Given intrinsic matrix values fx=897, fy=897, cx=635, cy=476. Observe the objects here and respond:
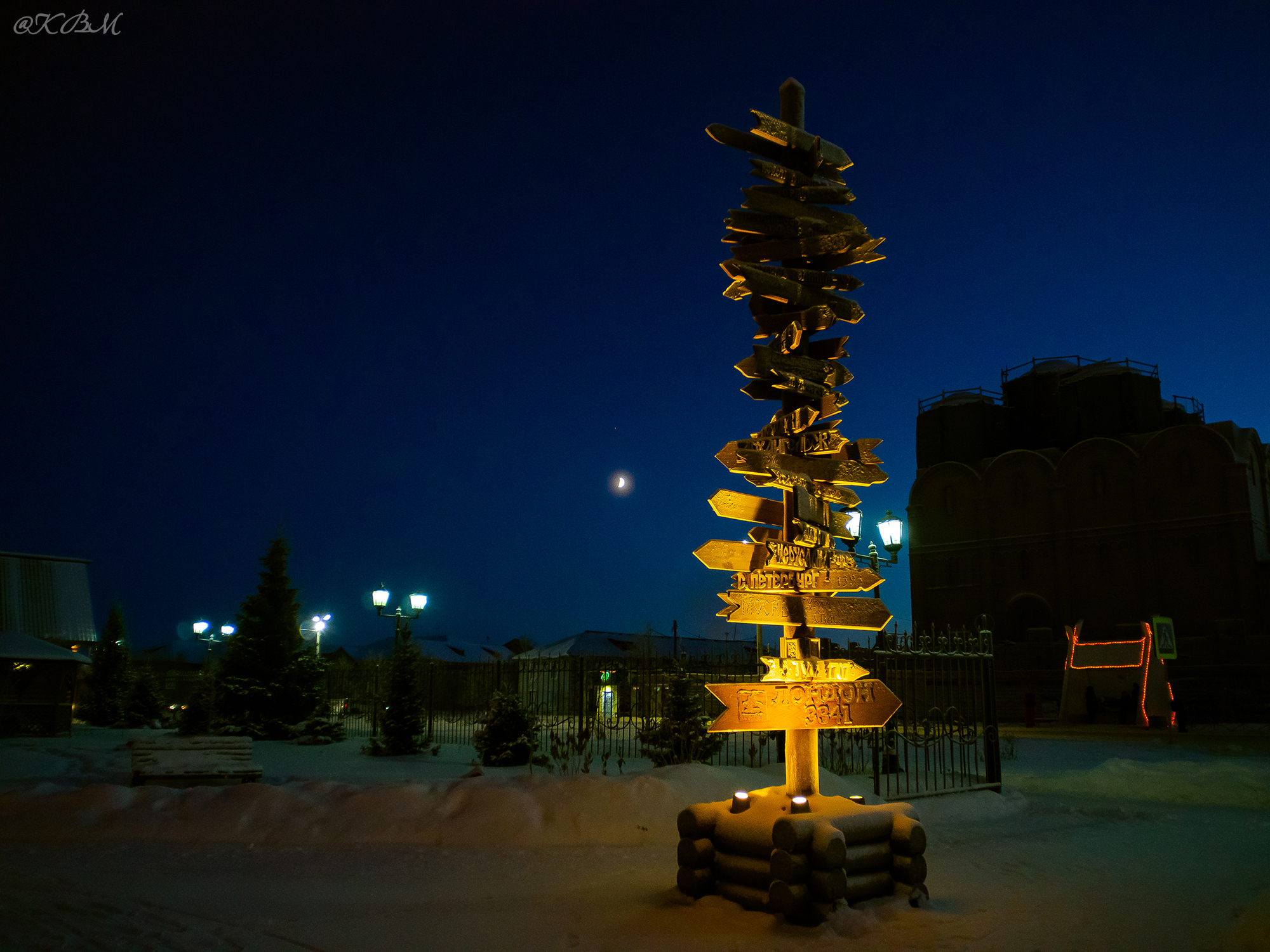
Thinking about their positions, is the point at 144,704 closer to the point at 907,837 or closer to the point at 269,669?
the point at 269,669

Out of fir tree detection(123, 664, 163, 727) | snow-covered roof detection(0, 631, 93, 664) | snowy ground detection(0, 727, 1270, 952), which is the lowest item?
fir tree detection(123, 664, 163, 727)

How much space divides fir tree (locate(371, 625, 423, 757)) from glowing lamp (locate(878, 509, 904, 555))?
9.94 m

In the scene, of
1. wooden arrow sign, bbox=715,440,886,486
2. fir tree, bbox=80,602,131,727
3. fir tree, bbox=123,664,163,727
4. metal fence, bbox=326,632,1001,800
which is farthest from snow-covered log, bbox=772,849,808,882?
fir tree, bbox=80,602,131,727

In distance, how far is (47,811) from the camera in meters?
9.66

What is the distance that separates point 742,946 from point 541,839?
161 inches

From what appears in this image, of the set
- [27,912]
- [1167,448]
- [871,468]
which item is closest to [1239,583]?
[1167,448]

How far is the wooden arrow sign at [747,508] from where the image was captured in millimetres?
7152

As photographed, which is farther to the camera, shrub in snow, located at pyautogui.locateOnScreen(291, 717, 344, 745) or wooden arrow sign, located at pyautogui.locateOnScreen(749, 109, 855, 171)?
shrub in snow, located at pyautogui.locateOnScreen(291, 717, 344, 745)

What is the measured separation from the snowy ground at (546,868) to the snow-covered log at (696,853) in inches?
9.9

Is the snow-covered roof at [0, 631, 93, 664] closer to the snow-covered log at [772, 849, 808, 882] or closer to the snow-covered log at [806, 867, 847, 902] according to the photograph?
the snow-covered log at [772, 849, 808, 882]

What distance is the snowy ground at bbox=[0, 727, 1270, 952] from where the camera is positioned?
5734 mm

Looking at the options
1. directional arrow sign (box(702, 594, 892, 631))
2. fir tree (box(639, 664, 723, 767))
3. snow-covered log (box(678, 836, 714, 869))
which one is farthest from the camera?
fir tree (box(639, 664, 723, 767))

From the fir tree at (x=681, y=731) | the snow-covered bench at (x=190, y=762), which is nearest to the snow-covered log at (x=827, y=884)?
the fir tree at (x=681, y=731)

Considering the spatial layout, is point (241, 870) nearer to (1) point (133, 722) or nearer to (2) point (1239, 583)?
(1) point (133, 722)
